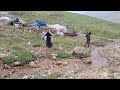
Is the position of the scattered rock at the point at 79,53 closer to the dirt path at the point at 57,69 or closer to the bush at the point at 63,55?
the bush at the point at 63,55

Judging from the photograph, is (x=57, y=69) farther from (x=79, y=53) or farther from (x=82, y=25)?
(x=82, y=25)

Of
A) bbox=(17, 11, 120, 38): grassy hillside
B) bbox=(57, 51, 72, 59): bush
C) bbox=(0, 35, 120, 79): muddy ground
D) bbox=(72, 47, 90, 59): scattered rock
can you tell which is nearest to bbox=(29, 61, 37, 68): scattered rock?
bbox=(0, 35, 120, 79): muddy ground

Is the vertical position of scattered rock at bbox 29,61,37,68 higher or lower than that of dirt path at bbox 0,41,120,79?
higher

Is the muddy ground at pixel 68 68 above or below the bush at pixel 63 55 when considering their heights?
below

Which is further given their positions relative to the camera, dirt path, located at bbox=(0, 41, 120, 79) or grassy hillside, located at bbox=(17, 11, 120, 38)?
grassy hillside, located at bbox=(17, 11, 120, 38)

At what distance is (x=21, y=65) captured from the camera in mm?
12266

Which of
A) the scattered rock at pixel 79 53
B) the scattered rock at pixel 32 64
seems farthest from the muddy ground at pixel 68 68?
the scattered rock at pixel 79 53

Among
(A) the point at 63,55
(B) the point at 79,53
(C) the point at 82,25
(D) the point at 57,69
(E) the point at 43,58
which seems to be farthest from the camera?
(C) the point at 82,25

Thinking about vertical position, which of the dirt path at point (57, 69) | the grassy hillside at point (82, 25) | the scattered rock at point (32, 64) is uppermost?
the grassy hillside at point (82, 25)

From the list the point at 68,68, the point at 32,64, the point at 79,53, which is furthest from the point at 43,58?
the point at 79,53

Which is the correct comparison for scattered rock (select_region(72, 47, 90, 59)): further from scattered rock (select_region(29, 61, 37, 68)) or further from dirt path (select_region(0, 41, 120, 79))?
→ scattered rock (select_region(29, 61, 37, 68))

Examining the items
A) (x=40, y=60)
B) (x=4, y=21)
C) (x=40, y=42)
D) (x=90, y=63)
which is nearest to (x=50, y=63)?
(x=40, y=60)
